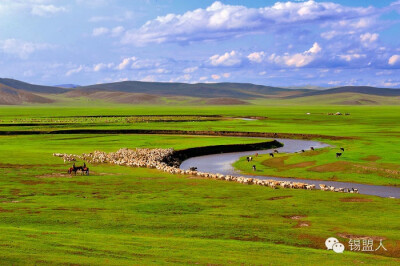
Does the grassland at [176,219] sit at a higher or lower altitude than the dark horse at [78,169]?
lower

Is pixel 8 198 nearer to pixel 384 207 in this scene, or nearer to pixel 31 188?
pixel 31 188

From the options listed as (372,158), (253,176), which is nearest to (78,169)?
(253,176)

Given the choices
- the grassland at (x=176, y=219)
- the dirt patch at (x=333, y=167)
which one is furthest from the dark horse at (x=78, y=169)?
the dirt patch at (x=333, y=167)

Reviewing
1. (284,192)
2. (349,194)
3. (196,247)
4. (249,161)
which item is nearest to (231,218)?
(196,247)

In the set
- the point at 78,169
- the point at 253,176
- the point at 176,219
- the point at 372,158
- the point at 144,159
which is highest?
the point at 372,158

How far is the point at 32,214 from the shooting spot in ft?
95.6

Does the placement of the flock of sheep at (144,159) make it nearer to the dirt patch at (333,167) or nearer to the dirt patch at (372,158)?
the dirt patch at (333,167)

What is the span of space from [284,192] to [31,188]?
19.8 metres

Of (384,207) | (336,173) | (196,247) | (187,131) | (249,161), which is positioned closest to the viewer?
(196,247)

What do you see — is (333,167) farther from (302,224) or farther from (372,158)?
(302,224)

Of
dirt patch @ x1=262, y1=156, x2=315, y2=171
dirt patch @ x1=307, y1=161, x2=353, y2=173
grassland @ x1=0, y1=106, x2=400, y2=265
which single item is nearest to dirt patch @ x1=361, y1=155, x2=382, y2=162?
grassland @ x1=0, y1=106, x2=400, y2=265

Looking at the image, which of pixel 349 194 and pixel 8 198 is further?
pixel 349 194

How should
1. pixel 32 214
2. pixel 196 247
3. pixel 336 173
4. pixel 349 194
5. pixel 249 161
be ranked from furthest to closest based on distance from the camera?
pixel 249 161, pixel 336 173, pixel 349 194, pixel 32 214, pixel 196 247

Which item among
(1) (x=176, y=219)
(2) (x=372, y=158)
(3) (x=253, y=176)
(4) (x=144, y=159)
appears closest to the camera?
(1) (x=176, y=219)
